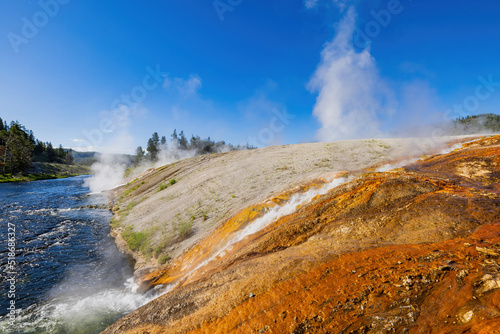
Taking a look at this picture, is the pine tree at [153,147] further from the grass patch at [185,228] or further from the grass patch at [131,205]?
the grass patch at [185,228]

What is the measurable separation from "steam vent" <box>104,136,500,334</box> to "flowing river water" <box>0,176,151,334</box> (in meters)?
1.55

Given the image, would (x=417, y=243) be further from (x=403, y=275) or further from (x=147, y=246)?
(x=147, y=246)

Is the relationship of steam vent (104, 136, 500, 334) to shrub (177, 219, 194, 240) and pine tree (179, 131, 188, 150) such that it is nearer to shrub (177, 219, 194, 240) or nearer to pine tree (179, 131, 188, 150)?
shrub (177, 219, 194, 240)

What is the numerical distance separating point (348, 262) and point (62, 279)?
14.8 meters

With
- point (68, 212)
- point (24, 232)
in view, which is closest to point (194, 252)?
point (24, 232)

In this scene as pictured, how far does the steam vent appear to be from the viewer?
406 cm

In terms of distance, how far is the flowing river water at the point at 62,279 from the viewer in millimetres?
8508

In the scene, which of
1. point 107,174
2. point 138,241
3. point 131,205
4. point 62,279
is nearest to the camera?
point 62,279

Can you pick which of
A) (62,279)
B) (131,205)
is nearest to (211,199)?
(62,279)

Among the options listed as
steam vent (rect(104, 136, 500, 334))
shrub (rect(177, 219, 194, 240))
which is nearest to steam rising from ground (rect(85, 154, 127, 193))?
shrub (rect(177, 219, 194, 240))

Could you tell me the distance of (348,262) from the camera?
569cm

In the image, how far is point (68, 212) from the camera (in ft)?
78.2

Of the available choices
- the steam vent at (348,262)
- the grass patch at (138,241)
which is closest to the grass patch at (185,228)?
the steam vent at (348,262)

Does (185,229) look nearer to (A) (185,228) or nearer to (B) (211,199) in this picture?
(A) (185,228)
